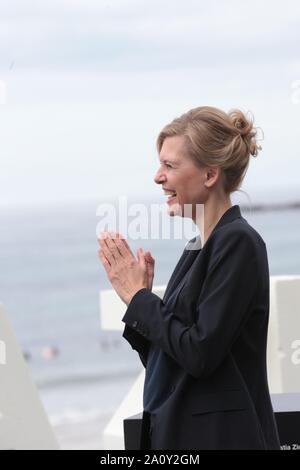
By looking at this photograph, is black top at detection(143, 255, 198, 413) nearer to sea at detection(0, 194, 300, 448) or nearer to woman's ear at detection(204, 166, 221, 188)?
woman's ear at detection(204, 166, 221, 188)

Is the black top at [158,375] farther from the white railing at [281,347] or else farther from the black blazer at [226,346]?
the white railing at [281,347]

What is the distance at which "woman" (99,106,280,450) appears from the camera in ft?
5.34

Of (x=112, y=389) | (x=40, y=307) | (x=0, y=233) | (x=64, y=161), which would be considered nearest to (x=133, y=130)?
(x=64, y=161)

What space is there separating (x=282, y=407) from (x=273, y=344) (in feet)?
4.57

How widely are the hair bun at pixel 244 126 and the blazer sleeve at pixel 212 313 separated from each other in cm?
19

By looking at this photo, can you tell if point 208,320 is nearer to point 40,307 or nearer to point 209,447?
point 209,447

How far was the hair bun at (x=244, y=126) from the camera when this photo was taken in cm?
176

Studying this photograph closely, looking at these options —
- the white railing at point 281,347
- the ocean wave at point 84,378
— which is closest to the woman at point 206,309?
the white railing at point 281,347

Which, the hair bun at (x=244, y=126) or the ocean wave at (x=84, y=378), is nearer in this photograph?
the hair bun at (x=244, y=126)

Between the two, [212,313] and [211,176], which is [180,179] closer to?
[211,176]

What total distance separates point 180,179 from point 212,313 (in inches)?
10.1

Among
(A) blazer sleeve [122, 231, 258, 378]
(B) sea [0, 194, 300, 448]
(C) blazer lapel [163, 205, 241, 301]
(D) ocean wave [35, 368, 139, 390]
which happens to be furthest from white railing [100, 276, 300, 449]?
(D) ocean wave [35, 368, 139, 390]

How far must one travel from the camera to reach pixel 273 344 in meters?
3.46

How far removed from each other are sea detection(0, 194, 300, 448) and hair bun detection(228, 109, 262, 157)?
29.3 ft
